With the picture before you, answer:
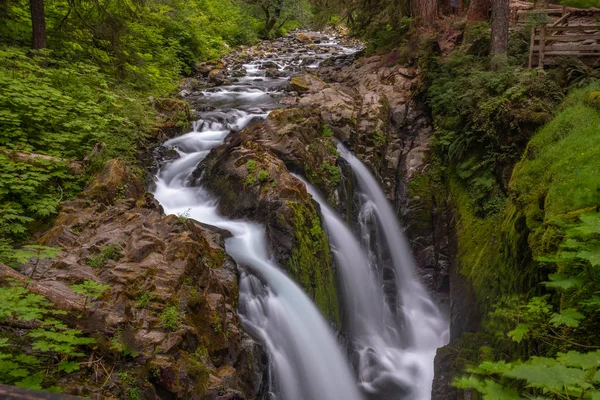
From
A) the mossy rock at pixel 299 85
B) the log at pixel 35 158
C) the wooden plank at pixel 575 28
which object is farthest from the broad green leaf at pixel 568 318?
the mossy rock at pixel 299 85

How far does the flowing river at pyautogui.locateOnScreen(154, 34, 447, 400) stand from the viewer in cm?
646

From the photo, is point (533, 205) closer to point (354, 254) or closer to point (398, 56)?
point (354, 254)

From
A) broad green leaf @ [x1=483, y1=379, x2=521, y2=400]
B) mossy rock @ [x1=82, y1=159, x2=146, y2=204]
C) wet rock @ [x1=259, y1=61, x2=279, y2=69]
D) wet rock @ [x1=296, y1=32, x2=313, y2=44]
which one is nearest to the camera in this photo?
broad green leaf @ [x1=483, y1=379, x2=521, y2=400]

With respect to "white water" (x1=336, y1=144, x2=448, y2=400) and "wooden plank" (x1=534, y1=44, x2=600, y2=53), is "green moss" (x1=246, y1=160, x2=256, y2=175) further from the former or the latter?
"wooden plank" (x1=534, y1=44, x2=600, y2=53)

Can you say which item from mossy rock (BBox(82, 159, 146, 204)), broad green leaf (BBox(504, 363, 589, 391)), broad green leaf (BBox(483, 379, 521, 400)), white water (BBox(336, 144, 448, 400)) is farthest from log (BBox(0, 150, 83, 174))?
broad green leaf (BBox(504, 363, 589, 391))

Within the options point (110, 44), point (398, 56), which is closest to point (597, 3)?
point (398, 56)

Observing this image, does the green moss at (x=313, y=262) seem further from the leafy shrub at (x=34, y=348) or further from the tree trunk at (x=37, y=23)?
the tree trunk at (x=37, y=23)

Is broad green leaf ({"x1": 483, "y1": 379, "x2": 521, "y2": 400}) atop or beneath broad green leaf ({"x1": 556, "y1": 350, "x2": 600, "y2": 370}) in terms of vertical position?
beneath

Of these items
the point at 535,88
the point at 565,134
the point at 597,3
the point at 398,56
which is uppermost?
the point at 597,3

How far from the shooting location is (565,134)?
7.25 meters

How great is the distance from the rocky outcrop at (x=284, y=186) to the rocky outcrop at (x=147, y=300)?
5.11ft

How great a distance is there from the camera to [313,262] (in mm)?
7930

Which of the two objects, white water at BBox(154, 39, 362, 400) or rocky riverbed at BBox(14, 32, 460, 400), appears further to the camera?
white water at BBox(154, 39, 362, 400)

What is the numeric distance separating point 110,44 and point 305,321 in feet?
29.1
